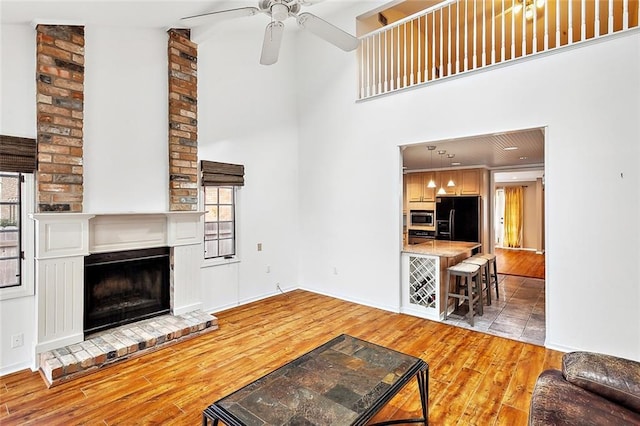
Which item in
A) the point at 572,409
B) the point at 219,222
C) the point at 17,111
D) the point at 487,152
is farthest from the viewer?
the point at 487,152

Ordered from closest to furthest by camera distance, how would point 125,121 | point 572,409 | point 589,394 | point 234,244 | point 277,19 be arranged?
point 572,409 → point 589,394 → point 277,19 → point 125,121 → point 234,244

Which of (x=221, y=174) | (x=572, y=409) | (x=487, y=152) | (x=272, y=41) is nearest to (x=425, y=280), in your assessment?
(x=487, y=152)

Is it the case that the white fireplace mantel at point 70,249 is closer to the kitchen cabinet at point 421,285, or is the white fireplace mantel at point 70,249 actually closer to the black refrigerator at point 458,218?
the kitchen cabinet at point 421,285

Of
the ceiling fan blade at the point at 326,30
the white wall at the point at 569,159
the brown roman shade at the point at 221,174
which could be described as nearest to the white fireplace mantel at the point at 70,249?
the brown roman shade at the point at 221,174

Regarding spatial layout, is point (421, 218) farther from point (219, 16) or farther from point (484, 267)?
point (219, 16)

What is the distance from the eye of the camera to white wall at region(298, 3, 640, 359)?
299cm

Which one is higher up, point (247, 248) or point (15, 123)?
point (15, 123)

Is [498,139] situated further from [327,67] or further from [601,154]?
[327,67]

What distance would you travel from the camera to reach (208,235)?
4.56 meters

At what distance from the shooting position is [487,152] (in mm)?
5551

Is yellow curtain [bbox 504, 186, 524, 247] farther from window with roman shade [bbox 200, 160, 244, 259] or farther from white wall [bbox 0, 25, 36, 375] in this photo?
white wall [bbox 0, 25, 36, 375]

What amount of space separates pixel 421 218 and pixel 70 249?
22.4ft

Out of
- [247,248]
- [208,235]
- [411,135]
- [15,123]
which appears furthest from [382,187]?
[15,123]

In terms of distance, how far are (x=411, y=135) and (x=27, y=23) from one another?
13.7 ft
